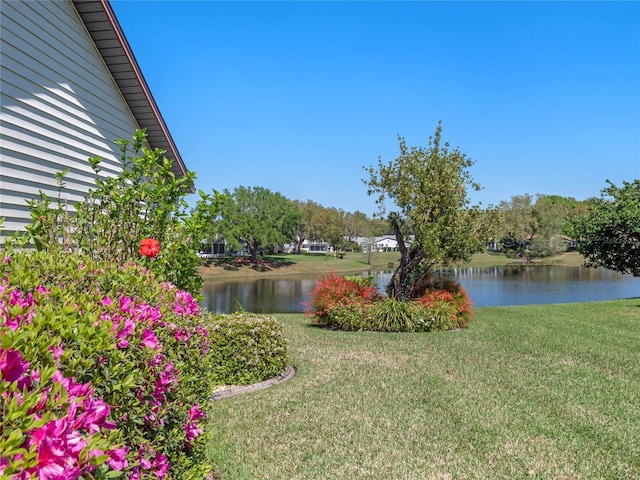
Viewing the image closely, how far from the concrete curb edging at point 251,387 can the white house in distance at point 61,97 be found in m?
3.11

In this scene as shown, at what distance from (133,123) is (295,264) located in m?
45.1

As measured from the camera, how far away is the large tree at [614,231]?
16391mm

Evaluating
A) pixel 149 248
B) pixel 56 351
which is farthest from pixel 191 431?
pixel 149 248

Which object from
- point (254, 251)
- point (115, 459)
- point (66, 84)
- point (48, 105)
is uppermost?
point (66, 84)

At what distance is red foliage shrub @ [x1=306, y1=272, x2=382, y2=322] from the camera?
12.0 metres

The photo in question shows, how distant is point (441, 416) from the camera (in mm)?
5020

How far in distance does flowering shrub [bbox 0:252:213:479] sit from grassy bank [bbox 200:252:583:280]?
3864 cm

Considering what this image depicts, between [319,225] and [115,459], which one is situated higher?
[319,225]

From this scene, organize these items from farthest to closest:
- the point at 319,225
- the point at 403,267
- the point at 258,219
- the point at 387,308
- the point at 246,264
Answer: the point at 319,225 → the point at 258,219 → the point at 246,264 → the point at 403,267 → the point at 387,308

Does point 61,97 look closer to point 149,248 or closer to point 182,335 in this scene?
point 149,248

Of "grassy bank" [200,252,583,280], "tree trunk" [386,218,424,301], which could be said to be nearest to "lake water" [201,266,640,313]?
"grassy bank" [200,252,583,280]

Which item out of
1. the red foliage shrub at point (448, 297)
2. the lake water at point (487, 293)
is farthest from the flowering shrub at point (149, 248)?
the lake water at point (487, 293)

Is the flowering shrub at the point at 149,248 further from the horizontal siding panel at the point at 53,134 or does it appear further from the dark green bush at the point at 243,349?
the horizontal siding panel at the point at 53,134

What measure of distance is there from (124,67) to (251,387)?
538 centimetres
